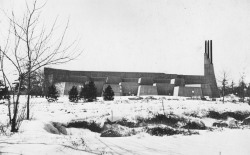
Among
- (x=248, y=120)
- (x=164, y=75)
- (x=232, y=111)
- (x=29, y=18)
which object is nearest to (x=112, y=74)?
(x=164, y=75)

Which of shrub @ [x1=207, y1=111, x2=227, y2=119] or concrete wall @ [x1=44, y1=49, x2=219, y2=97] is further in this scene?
concrete wall @ [x1=44, y1=49, x2=219, y2=97]

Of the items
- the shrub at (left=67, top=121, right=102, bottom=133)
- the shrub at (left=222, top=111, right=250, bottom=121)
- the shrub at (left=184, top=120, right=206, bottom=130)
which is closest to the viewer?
the shrub at (left=67, top=121, right=102, bottom=133)

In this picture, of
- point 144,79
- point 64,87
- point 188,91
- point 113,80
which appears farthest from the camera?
point 144,79

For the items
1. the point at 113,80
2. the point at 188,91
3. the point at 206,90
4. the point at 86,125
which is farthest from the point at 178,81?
the point at 86,125

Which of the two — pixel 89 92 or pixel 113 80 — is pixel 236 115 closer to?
pixel 89 92

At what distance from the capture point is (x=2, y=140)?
17.2ft

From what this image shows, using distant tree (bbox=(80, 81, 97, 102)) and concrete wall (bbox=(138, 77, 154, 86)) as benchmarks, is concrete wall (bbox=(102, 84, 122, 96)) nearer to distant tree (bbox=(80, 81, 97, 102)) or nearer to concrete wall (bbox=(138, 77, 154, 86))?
concrete wall (bbox=(138, 77, 154, 86))

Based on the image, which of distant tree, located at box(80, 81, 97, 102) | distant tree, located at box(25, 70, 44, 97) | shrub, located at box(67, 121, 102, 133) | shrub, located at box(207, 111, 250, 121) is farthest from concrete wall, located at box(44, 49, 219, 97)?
shrub, located at box(67, 121, 102, 133)

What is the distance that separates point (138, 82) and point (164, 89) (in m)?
7.47

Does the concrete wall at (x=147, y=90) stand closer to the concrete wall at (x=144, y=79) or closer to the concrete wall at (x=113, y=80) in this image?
the concrete wall at (x=144, y=79)

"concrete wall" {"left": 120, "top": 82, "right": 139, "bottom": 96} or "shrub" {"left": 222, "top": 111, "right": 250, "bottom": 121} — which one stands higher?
"concrete wall" {"left": 120, "top": 82, "right": 139, "bottom": 96}

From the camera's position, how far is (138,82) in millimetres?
64562

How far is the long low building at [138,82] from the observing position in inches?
2269

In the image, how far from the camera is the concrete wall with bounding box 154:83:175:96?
61.1 metres
